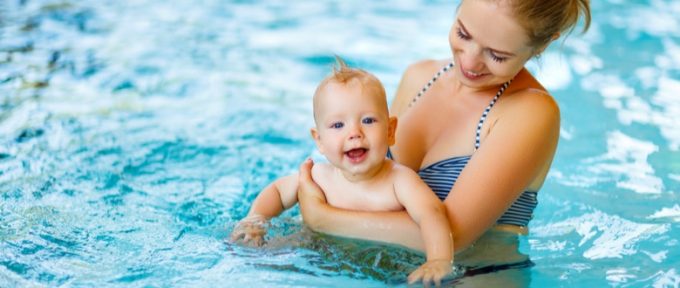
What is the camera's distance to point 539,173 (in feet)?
11.6

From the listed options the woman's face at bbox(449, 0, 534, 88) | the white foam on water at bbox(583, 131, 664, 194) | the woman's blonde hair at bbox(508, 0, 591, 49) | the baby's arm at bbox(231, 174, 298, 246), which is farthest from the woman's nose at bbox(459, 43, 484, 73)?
the white foam on water at bbox(583, 131, 664, 194)

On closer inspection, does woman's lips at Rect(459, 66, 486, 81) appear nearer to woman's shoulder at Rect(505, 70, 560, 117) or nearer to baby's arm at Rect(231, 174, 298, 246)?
woman's shoulder at Rect(505, 70, 560, 117)

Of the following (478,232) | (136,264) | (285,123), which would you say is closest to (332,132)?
(478,232)

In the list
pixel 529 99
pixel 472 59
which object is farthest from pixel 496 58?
pixel 529 99

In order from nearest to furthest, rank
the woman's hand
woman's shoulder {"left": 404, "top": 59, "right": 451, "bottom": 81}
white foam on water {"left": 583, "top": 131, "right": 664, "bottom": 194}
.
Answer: the woman's hand
woman's shoulder {"left": 404, "top": 59, "right": 451, "bottom": 81}
white foam on water {"left": 583, "top": 131, "right": 664, "bottom": 194}

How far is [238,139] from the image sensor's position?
19.0 ft

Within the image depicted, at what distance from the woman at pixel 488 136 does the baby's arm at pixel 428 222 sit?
6cm

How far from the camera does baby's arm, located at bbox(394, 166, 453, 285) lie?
3.09 metres

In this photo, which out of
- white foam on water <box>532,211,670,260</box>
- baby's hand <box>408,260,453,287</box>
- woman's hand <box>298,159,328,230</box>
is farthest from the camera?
white foam on water <box>532,211,670,260</box>

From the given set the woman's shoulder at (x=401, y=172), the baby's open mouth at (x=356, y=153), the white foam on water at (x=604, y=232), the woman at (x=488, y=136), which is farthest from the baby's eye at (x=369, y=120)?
the white foam on water at (x=604, y=232)

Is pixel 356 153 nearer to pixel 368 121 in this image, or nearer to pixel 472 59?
pixel 368 121

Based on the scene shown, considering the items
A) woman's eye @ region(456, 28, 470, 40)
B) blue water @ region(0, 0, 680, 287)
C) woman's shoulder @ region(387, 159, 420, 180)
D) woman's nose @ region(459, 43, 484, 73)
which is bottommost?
blue water @ region(0, 0, 680, 287)

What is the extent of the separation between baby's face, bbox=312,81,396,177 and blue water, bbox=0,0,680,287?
35 cm

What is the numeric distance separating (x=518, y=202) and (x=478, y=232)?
1.34 ft
